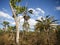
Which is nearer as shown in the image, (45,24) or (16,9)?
(16,9)

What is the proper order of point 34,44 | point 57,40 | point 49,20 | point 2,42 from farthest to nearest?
point 49,20
point 2,42
point 34,44
point 57,40

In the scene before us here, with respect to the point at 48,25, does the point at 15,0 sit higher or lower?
higher

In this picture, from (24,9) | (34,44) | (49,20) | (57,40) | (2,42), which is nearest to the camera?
(57,40)

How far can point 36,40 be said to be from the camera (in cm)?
1216

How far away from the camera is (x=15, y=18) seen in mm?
15672

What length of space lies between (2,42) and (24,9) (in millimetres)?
4055

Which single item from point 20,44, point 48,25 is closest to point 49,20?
point 48,25

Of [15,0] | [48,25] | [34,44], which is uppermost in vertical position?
[15,0]

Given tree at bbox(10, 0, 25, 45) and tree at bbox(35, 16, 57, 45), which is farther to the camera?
tree at bbox(35, 16, 57, 45)

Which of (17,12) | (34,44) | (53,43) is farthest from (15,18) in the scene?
(53,43)

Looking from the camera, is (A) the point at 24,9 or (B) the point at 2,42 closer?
(B) the point at 2,42

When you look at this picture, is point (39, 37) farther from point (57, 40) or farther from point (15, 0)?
point (15, 0)

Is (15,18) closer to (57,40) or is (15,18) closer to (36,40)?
(36,40)

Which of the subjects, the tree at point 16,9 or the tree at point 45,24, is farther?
the tree at point 45,24
